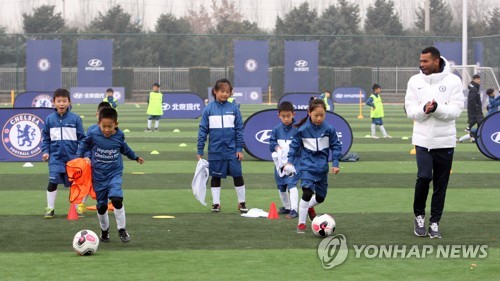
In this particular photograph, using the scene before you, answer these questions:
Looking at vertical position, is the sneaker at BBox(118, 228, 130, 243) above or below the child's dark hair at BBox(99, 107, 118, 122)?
below

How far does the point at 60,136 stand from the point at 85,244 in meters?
3.69

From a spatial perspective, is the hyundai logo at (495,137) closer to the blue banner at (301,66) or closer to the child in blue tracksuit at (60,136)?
the child in blue tracksuit at (60,136)

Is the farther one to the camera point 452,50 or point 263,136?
point 452,50

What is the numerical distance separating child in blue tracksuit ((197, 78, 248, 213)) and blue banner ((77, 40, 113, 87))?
43889mm

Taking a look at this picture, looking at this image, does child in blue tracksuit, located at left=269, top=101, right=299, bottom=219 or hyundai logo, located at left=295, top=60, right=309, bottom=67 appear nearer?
child in blue tracksuit, located at left=269, top=101, right=299, bottom=219

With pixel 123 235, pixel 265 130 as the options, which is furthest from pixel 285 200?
pixel 265 130

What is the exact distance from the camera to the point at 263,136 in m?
22.5

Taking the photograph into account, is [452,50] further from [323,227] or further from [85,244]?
[85,244]

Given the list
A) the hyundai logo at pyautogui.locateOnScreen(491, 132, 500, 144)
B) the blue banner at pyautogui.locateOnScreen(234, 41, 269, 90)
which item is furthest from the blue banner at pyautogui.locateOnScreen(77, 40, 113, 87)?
the hyundai logo at pyautogui.locateOnScreen(491, 132, 500, 144)

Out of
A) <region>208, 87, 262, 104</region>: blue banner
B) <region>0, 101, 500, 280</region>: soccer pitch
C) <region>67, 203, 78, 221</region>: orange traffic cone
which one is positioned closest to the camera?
<region>0, 101, 500, 280</region>: soccer pitch

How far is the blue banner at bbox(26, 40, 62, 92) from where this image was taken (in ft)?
191

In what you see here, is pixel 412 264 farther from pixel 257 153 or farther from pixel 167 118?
pixel 167 118

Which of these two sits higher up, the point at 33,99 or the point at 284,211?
the point at 33,99

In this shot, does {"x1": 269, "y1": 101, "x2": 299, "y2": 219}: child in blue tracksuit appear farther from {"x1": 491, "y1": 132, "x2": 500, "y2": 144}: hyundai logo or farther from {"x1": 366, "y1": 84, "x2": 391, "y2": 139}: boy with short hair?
{"x1": 366, "y1": 84, "x2": 391, "y2": 139}: boy with short hair
